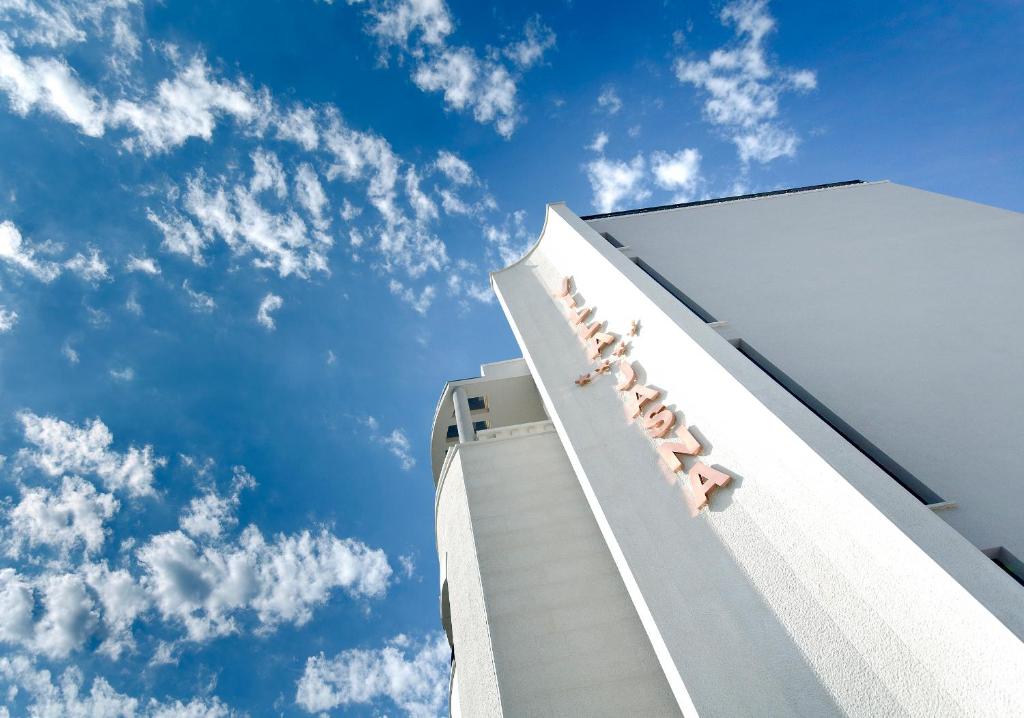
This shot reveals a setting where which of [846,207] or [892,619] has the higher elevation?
[846,207]

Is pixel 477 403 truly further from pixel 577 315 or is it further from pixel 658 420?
pixel 658 420

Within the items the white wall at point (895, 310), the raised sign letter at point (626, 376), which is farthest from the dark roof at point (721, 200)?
the raised sign letter at point (626, 376)

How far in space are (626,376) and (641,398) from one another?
1156 mm

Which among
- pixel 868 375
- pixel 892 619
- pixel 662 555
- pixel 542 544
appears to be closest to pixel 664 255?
pixel 868 375

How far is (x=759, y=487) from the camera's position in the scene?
29.1 ft

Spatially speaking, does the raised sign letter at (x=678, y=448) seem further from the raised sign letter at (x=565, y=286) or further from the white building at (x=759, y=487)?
the raised sign letter at (x=565, y=286)

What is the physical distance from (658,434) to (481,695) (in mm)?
6375

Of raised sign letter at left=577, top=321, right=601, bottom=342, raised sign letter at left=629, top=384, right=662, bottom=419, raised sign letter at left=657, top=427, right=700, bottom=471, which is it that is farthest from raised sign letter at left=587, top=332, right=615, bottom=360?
raised sign letter at left=657, top=427, right=700, bottom=471

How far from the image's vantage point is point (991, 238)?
56.7ft

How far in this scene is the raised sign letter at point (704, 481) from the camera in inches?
367

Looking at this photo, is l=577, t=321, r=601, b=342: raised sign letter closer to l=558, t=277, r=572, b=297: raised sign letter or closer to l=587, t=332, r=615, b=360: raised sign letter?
l=587, t=332, r=615, b=360: raised sign letter

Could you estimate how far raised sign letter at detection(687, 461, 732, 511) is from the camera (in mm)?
9320

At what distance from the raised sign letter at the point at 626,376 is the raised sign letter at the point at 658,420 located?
49.9 inches

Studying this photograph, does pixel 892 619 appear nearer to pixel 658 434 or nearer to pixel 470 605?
pixel 658 434
